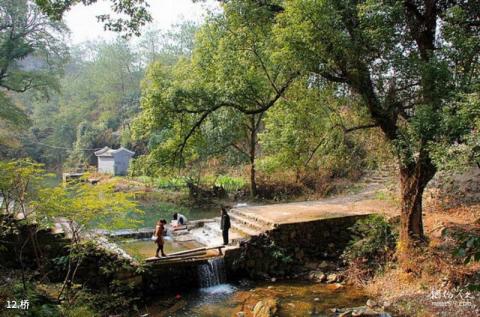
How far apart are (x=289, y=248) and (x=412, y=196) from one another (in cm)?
441

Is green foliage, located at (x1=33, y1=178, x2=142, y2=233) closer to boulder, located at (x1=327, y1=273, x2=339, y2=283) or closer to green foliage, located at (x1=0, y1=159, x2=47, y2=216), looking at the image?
green foliage, located at (x1=0, y1=159, x2=47, y2=216)

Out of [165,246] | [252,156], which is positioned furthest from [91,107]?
[165,246]

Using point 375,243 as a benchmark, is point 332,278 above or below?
below

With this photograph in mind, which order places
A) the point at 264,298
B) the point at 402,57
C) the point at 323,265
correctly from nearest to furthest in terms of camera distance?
1. the point at 402,57
2. the point at 264,298
3. the point at 323,265

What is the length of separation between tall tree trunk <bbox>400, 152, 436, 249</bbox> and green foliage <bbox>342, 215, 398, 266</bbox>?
970mm

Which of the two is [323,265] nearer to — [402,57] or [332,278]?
[332,278]

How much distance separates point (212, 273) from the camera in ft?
36.8

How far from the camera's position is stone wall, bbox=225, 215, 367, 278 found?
11.8 meters

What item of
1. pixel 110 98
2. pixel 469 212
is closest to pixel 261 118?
pixel 469 212

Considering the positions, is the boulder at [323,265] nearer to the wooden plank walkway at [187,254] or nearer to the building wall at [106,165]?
the wooden plank walkway at [187,254]

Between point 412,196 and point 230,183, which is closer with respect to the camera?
point 412,196

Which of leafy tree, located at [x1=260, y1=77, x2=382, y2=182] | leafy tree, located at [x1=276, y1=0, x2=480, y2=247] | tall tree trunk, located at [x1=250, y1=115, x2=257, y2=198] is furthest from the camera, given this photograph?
tall tree trunk, located at [x1=250, y1=115, x2=257, y2=198]

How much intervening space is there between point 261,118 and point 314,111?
28.1 feet

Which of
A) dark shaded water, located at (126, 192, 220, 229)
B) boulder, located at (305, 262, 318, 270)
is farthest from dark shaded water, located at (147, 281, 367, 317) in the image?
dark shaded water, located at (126, 192, 220, 229)
